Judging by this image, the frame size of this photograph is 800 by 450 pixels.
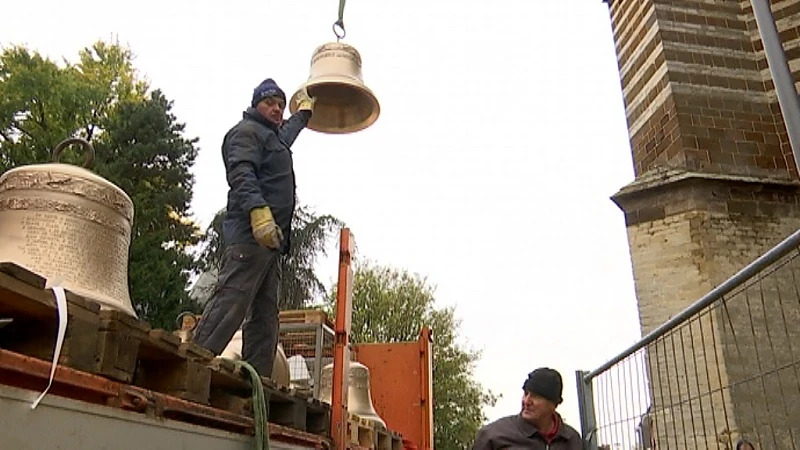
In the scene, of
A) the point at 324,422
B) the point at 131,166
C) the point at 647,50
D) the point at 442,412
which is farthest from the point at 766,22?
the point at 442,412

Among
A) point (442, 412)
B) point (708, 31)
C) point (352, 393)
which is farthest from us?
point (442, 412)

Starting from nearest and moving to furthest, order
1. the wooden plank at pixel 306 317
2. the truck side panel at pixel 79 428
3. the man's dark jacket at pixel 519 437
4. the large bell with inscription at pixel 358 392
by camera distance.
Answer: the truck side panel at pixel 79 428, the man's dark jacket at pixel 519 437, the large bell with inscription at pixel 358 392, the wooden plank at pixel 306 317

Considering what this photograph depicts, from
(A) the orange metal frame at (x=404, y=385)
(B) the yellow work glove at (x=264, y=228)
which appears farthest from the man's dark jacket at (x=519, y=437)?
(A) the orange metal frame at (x=404, y=385)

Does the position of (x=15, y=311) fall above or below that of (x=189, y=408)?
above

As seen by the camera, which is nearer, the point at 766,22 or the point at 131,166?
the point at 766,22

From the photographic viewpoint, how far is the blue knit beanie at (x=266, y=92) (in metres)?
4.43

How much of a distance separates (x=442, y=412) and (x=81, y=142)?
80.4ft

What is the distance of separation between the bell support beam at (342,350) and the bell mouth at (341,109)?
906 mm

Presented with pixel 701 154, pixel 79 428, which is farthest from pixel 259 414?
pixel 701 154

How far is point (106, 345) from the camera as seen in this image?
2.08 meters

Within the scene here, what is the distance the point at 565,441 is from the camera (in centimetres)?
397

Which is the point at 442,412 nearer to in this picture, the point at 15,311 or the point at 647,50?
the point at 647,50

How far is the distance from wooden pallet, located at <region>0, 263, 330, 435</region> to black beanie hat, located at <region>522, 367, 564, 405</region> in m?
1.72

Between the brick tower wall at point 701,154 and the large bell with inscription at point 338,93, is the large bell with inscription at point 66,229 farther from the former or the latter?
the brick tower wall at point 701,154
